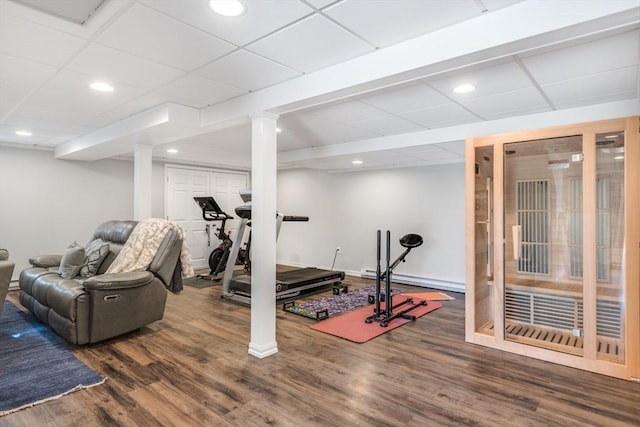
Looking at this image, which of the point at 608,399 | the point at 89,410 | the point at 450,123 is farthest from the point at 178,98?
the point at 608,399

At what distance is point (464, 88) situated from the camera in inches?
117

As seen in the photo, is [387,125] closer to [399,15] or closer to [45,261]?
[399,15]

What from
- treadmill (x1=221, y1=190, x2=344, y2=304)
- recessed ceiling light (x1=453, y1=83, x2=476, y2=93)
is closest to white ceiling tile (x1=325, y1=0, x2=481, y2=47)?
recessed ceiling light (x1=453, y1=83, x2=476, y2=93)

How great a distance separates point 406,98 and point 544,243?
1.86m

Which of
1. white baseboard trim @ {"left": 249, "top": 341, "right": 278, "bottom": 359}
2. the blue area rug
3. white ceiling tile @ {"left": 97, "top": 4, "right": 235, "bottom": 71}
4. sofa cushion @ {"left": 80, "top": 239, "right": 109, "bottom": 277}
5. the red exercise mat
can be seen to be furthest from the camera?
sofa cushion @ {"left": 80, "top": 239, "right": 109, "bottom": 277}

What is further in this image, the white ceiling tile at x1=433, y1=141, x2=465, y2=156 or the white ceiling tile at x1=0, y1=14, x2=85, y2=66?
the white ceiling tile at x1=433, y1=141, x2=465, y2=156

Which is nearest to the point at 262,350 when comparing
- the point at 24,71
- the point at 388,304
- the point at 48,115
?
the point at 388,304

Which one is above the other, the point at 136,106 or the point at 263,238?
the point at 136,106

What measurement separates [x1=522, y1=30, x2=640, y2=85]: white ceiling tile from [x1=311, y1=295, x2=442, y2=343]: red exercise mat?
2.78m

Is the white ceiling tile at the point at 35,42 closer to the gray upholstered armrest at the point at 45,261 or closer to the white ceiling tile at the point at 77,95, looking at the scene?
the white ceiling tile at the point at 77,95

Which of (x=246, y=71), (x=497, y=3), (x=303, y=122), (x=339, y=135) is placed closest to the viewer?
(x=497, y=3)

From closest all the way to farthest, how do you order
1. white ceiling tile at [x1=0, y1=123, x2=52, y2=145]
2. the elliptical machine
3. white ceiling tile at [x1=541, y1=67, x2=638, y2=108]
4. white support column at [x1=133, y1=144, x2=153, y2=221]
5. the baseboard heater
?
1. white ceiling tile at [x1=541, y1=67, x2=638, y2=108]
2. the elliptical machine
3. white ceiling tile at [x1=0, y1=123, x2=52, y2=145]
4. white support column at [x1=133, y1=144, x2=153, y2=221]
5. the baseboard heater

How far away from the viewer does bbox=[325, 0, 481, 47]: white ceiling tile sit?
5.86ft

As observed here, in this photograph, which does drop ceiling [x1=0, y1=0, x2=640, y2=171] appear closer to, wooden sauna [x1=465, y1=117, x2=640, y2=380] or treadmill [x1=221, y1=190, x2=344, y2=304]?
wooden sauna [x1=465, y1=117, x2=640, y2=380]
